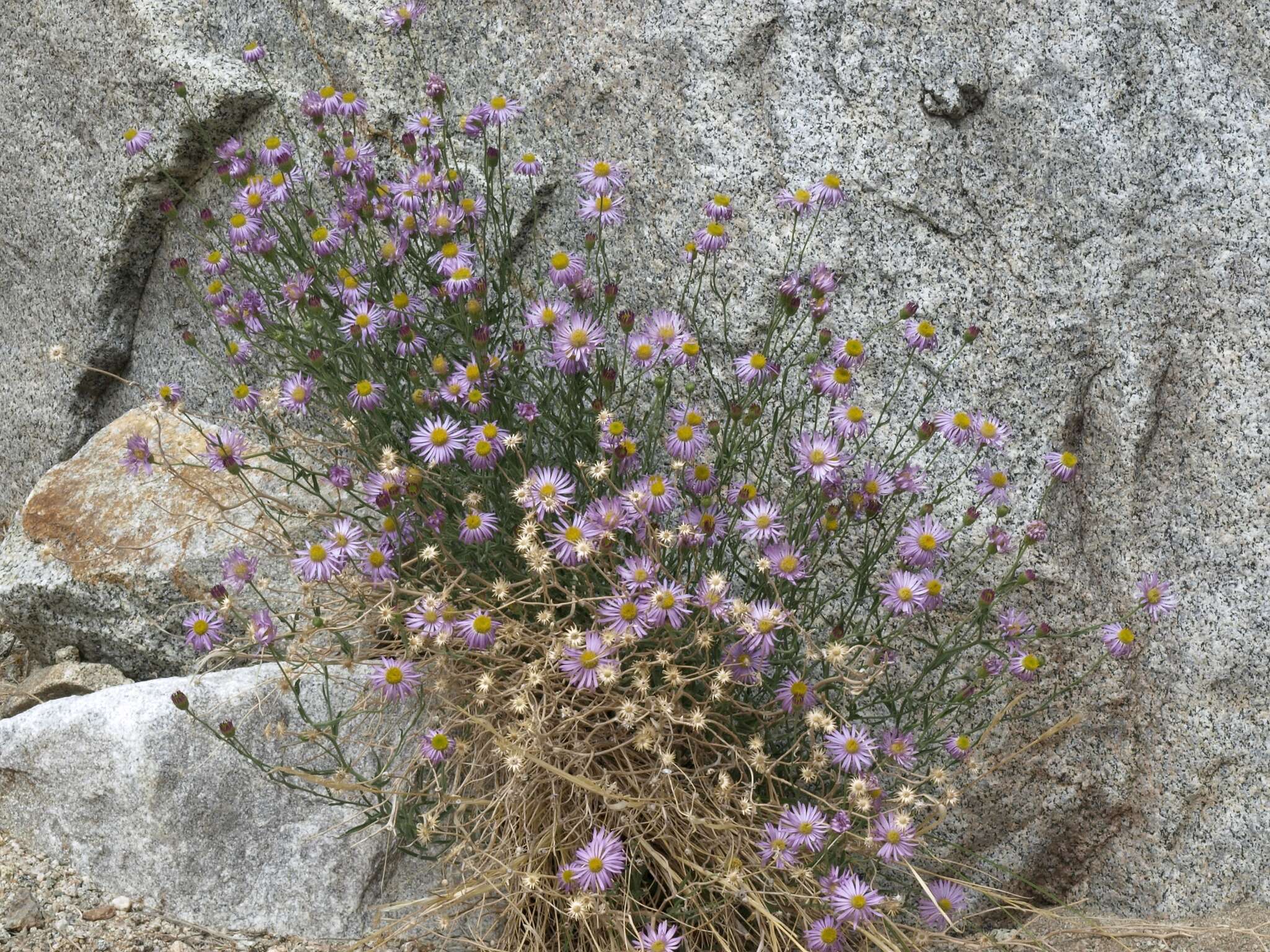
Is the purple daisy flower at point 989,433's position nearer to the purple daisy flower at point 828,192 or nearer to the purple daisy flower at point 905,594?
the purple daisy flower at point 905,594

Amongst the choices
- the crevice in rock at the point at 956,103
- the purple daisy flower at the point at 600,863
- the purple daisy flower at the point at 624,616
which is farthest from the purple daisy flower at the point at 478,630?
the crevice in rock at the point at 956,103

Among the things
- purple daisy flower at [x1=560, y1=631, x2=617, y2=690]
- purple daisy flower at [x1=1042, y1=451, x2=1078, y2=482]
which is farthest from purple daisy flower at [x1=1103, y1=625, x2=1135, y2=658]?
purple daisy flower at [x1=560, y1=631, x2=617, y2=690]

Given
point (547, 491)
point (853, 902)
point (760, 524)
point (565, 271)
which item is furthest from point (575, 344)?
point (853, 902)

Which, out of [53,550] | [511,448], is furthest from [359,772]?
[53,550]

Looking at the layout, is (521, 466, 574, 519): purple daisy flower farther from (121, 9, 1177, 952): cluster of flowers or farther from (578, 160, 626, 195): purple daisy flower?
(578, 160, 626, 195): purple daisy flower

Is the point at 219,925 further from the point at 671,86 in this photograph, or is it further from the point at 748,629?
the point at 671,86

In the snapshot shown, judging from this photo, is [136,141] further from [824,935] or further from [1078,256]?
[824,935]
